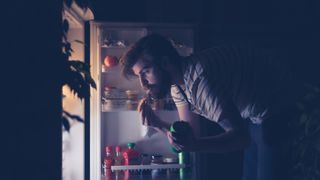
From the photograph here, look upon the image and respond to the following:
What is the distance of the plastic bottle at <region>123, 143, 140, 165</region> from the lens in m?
2.94

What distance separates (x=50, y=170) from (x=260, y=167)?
1086mm

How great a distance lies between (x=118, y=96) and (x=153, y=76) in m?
0.92

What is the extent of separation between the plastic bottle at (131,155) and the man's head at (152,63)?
90cm

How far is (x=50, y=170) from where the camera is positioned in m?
1.07

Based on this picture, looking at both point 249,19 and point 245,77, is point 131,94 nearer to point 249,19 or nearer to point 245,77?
point 249,19

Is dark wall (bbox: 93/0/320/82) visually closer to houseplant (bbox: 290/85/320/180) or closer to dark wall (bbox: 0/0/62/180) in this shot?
houseplant (bbox: 290/85/320/180)

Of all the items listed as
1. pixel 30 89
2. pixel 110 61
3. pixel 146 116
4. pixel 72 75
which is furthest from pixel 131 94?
pixel 30 89

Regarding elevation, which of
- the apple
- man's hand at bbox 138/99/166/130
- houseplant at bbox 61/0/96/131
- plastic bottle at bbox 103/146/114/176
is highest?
the apple

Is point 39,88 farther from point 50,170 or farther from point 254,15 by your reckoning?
point 254,15

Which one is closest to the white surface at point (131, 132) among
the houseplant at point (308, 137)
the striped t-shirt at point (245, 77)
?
the houseplant at point (308, 137)

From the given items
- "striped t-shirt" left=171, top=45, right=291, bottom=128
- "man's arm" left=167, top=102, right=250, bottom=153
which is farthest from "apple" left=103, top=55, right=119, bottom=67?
"man's arm" left=167, top=102, right=250, bottom=153

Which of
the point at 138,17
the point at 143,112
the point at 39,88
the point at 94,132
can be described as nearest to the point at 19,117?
the point at 39,88

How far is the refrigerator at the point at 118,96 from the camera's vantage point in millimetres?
2893

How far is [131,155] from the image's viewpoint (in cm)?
296
